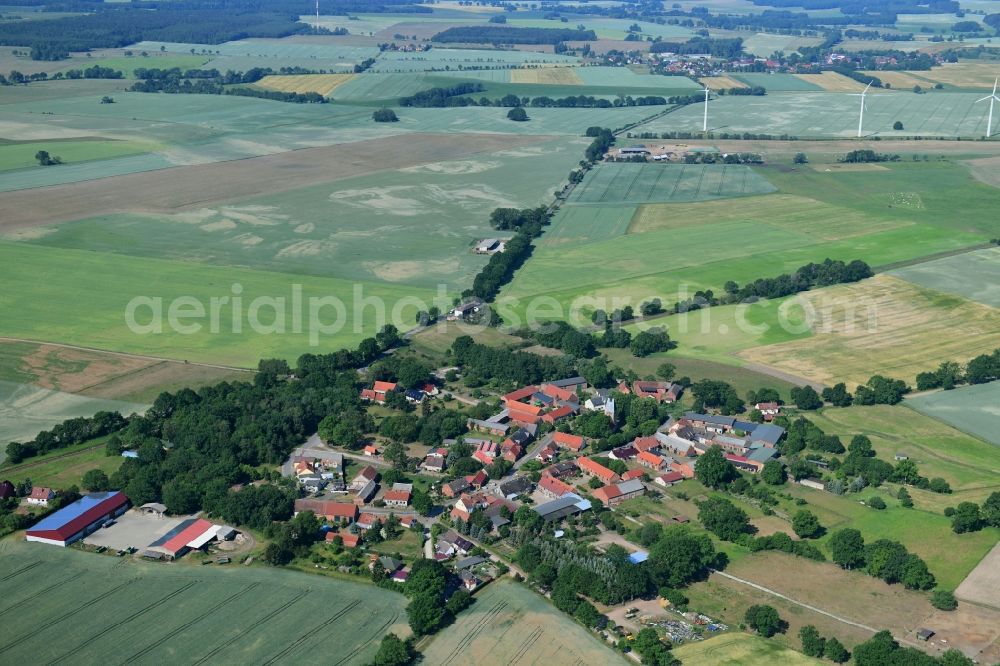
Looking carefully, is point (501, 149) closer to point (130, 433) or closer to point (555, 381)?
point (555, 381)

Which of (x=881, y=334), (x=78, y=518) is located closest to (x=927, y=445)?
(x=881, y=334)

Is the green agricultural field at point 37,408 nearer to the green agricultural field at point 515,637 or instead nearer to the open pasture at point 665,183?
the green agricultural field at point 515,637

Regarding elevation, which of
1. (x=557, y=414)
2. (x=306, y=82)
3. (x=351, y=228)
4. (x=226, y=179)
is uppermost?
(x=306, y=82)

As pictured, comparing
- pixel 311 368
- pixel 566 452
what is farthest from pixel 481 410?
pixel 311 368

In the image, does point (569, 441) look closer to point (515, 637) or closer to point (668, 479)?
point (668, 479)

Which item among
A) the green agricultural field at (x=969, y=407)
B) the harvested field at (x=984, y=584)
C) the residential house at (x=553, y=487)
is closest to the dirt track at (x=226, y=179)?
the residential house at (x=553, y=487)

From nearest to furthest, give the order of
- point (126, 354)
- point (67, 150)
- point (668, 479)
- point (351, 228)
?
point (668, 479)
point (126, 354)
point (351, 228)
point (67, 150)
